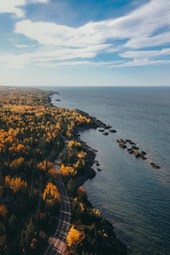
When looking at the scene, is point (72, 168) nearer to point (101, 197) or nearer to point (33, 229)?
point (101, 197)

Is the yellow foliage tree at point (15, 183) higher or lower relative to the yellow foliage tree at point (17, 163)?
lower

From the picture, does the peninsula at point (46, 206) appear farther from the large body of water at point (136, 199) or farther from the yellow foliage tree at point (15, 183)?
the large body of water at point (136, 199)

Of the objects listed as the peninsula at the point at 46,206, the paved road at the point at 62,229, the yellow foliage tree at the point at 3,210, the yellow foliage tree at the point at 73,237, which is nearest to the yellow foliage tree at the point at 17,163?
the peninsula at the point at 46,206

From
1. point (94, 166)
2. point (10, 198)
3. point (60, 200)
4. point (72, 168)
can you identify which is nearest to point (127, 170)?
point (94, 166)

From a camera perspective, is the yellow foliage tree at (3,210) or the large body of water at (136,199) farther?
the yellow foliage tree at (3,210)

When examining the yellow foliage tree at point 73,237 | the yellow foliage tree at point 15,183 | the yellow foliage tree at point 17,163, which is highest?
the yellow foliage tree at point 17,163

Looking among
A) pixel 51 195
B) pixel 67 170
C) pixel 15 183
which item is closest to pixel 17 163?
pixel 15 183
